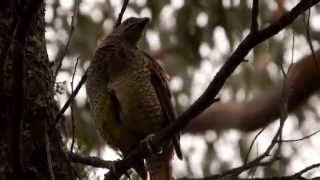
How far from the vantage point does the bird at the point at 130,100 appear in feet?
12.0

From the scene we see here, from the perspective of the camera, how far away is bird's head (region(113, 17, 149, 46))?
406 centimetres

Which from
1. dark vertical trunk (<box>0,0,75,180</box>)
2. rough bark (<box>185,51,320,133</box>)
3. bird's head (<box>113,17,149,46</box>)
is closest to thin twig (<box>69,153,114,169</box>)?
dark vertical trunk (<box>0,0,75,180</box>)

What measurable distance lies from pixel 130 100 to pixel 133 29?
22.4 inches

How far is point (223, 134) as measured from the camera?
7.60 meters

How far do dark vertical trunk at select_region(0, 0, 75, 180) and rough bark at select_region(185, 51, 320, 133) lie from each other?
9.53 feet

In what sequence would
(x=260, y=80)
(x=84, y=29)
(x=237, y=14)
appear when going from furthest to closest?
(x=260, y=80) < (x=84, y=29) < (x=237, y=14)

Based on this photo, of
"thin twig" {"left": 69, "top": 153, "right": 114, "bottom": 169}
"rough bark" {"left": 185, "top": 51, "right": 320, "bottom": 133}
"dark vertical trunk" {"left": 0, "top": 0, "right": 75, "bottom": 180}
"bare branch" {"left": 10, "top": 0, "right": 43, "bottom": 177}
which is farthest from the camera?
"rough bark" {"left": 185, "top": 51, "right": 320, "bottom": 133}

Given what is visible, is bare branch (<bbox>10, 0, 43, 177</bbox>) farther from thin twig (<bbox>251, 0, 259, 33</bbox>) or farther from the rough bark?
the rough bark

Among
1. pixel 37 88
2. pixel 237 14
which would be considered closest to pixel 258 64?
pixel 237 14

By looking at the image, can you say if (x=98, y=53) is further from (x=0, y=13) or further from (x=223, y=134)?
(x=223, y=134)

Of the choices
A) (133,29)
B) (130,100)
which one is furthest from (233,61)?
(133,29)

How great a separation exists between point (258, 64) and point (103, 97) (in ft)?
13.0

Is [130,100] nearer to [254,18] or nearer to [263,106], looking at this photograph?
[254,18]

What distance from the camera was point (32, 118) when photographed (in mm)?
2600
